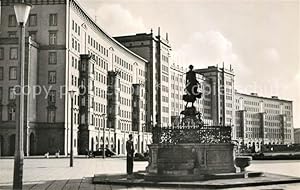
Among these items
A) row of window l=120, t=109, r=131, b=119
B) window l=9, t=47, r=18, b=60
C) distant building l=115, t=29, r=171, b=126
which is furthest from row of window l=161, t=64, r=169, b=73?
window l=9, t=47, r=18, b=60

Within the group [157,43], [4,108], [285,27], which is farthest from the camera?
[157,43]

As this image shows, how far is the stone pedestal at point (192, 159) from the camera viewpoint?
24031mm

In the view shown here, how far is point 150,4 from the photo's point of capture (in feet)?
74.9

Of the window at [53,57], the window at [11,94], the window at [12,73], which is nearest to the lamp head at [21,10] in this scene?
the window at [12,73]

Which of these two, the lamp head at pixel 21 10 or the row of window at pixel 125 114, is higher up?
the lamp head at pixel 21 10

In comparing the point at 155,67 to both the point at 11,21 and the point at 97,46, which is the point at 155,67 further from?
the point at 11,21

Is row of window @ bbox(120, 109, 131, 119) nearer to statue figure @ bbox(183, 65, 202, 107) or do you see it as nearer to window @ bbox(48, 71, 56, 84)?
window @ bbox(48, 71, 56, 84)

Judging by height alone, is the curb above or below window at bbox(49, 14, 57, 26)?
below

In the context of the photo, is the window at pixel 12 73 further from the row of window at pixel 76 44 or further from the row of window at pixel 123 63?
the row of window at pixel 123 63

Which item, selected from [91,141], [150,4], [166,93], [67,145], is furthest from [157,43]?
[150,4]

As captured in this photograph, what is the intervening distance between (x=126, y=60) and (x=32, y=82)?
4601 centimetres

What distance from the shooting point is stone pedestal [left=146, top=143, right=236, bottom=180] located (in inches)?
946

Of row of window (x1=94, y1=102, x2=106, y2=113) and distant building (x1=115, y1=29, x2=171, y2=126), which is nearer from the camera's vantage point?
row of window (x1=94, y1=102, x2=106, y2=113)

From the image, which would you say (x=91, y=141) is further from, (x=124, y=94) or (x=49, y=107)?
(x=124, y=94)
